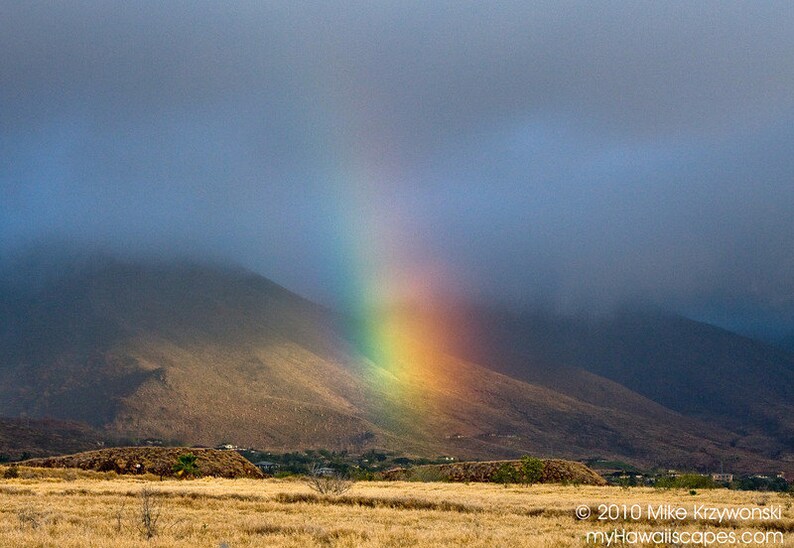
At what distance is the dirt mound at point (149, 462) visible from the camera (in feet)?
194

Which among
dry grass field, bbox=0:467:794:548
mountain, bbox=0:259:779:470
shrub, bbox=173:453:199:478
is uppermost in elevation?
mountain, bbox=0:259:779:470

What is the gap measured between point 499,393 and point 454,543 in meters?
167

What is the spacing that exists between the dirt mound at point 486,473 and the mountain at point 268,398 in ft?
196

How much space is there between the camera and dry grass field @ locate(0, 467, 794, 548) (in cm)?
2038

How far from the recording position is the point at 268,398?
142 meters

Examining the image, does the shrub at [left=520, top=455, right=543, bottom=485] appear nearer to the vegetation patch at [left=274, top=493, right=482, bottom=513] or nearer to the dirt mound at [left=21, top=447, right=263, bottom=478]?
the dirt mound at [left=21, top=447, right=263, bottom=478]

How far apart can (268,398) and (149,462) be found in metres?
82.6

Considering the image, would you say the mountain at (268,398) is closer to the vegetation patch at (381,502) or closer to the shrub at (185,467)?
the shrub at (185,467)

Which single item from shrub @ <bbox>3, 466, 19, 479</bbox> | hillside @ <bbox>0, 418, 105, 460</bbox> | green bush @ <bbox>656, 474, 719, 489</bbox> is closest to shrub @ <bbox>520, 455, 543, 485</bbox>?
green bush @ <bbox>656, 474, 719, 489</bbox>

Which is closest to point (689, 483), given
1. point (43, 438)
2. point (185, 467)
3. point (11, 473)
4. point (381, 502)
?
point (381, 502)

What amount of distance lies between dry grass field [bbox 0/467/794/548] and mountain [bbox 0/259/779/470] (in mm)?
87132

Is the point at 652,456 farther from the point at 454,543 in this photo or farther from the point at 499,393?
the point at 454,543

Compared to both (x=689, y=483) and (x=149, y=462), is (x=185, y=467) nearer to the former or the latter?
(x=149, y=462)

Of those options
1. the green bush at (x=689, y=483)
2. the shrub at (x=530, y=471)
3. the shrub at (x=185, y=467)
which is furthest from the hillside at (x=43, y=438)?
the green bush at (x=689, y=483)
